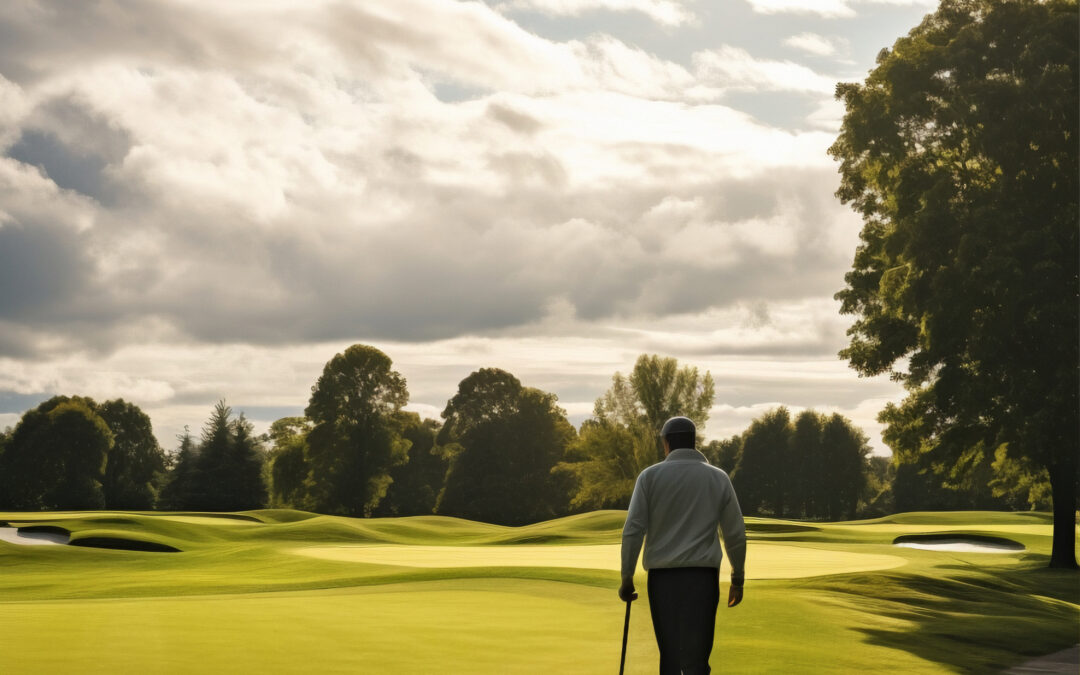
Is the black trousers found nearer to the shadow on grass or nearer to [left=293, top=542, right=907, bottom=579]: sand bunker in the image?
the shadow on grass

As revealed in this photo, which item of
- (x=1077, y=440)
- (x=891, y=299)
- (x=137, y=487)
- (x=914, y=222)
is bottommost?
(x=137, y=487)

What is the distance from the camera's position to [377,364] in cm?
8462

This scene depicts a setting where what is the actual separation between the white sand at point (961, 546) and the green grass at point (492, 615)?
27.1 ft

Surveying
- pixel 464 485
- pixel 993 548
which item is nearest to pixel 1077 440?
pixel 993 548

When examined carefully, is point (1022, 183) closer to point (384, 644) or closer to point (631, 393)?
point (384, 644)

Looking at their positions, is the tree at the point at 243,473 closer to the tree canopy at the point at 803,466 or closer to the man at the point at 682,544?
the tree canopy at the point at 803,466

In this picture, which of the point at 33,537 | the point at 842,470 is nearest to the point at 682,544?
the point at 33,537

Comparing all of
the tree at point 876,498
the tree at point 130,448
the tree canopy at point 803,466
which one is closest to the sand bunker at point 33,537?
the tree at point 130,448

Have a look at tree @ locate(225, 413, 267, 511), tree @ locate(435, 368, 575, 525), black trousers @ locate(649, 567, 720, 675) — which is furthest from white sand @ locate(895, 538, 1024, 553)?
tree @ locate(225, 413, 267, 511)

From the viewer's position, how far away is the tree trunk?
30.8 meters

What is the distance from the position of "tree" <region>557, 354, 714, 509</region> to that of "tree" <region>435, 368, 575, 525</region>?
455 inches

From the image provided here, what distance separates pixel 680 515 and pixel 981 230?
2341cm

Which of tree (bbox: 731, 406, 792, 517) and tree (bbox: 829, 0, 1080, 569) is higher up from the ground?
tree (bbox: 829, 0, 1080, 569)

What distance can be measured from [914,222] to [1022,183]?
3.50m
